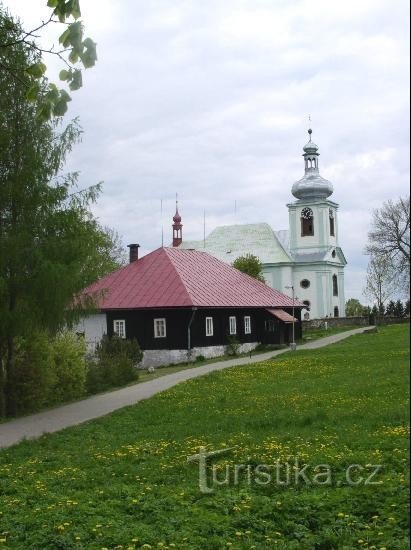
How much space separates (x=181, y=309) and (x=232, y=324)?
454cm

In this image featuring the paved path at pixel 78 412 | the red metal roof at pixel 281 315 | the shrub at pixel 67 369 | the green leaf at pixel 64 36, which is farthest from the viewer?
the red metal roof at pixel 281 315

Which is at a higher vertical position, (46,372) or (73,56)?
(73,56)

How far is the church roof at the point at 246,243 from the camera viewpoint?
206 feet

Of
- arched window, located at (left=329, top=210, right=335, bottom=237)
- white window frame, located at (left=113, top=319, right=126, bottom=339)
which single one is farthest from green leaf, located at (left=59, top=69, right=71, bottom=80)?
arched window, located at (left=329, top=210, right=335, bottom=237)

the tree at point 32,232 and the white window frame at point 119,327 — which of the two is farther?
the white window frame at point 119,327

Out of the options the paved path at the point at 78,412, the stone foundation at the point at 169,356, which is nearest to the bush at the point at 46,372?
the paved path at the point at 78,412

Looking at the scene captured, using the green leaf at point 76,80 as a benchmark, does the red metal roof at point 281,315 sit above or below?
below

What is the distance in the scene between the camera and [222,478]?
917 centimetres

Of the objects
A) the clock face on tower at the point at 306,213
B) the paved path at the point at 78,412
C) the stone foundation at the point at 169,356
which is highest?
the clock face on tower at the point at 306,213

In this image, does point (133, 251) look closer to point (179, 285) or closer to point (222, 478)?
point (179, 285)

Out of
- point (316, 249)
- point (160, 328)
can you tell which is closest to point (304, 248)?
point (316, 249)

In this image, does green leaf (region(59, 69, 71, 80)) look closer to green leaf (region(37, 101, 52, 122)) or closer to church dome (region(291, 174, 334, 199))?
green leaf (region(37, 101, 52, 122))

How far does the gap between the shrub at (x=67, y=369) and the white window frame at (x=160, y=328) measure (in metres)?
12.4

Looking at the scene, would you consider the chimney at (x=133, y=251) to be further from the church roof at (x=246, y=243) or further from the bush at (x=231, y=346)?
the church roof at (x=246, y=243)
